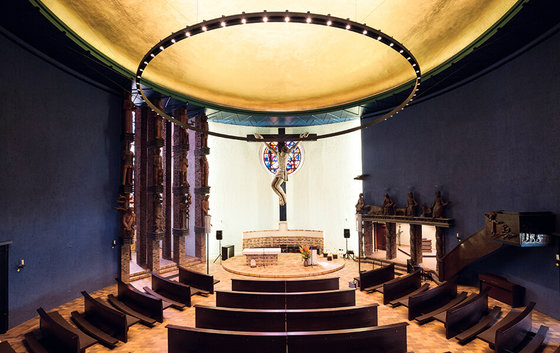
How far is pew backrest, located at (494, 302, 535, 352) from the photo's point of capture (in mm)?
5832

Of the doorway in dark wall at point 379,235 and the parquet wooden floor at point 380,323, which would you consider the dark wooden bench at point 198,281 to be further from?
the doorway in dark wall at point 379,235

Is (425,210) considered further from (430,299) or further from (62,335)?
(62,335)

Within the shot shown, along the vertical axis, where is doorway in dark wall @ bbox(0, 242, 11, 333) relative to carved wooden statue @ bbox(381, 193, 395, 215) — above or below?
below

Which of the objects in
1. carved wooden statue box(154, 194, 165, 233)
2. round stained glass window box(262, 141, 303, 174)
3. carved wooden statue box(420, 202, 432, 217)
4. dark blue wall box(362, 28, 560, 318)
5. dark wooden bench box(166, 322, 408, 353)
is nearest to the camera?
dark wooden bench box(166, 322, 408, 353)

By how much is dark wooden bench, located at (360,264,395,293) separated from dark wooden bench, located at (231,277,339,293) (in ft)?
7.33

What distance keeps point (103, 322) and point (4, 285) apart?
9.44 feet

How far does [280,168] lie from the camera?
14672 mm

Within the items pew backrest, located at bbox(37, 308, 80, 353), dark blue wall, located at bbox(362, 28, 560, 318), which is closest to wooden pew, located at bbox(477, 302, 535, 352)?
Answer: dark blue wall, located at bbox(362, 28, 560, 318)

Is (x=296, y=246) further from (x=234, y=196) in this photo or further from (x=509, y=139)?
(x=509, y=139)

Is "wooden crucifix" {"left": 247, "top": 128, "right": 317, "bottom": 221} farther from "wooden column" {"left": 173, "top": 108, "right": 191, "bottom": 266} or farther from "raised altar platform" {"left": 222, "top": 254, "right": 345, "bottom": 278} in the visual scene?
"wooden column" {"left": 173, "top": 108, "right": 191, "bottom": 266}

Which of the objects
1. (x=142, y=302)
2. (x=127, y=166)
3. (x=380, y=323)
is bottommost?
(x=380, y=323)

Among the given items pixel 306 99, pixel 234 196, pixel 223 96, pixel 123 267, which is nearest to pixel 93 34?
pixel 223 96

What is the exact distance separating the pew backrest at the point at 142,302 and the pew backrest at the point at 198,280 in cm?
227

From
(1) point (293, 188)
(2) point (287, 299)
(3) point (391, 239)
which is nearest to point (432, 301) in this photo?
(2) point (287, 299)
